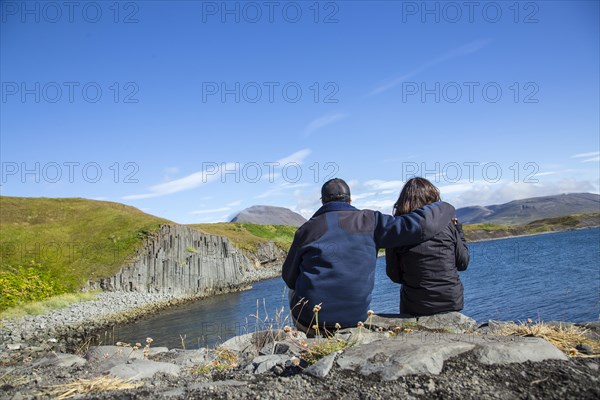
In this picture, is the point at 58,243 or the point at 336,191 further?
the point at 58,243

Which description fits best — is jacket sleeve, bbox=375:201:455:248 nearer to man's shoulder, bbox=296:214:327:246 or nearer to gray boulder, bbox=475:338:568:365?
man's shoulder, bbox=296:214:327:246

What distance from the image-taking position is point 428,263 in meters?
5.94

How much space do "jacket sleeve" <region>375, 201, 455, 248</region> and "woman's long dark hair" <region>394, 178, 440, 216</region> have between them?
1.18 ft

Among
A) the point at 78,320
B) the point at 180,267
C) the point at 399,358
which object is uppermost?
the point at 399,358

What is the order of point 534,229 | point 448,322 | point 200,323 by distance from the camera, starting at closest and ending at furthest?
point 448,322, point 200,323, point 534,229

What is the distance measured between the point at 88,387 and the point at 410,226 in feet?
13.7

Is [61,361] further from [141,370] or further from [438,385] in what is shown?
[438,385]

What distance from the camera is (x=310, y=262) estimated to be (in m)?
5.64

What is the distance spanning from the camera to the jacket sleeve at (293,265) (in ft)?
18.9

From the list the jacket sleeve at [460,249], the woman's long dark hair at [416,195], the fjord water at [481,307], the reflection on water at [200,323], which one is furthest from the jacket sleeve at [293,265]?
the reflection on water at [200,323]

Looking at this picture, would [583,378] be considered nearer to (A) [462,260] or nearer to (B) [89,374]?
(A) [462,260]

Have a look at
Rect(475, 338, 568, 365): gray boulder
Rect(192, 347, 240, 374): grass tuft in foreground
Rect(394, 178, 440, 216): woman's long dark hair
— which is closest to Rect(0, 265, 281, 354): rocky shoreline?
Rect(192, 347, 240, 374): grass tuft in foreground

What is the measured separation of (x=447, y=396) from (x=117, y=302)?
41.3m

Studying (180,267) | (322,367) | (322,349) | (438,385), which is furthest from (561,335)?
(180,267)
